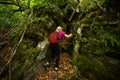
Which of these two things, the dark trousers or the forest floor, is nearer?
the forest floor

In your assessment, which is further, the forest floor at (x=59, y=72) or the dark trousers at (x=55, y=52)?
the dark trousers at (x=55, y=52)

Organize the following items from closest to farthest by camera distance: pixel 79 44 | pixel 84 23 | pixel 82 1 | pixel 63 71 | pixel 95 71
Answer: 1. pixel 95 71
2. pixel 63 71
3. pixel 79 44
4. pixel 84 23
5. pixel 82 1

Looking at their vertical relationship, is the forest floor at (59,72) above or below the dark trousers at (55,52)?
below

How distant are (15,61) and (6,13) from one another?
318 cm

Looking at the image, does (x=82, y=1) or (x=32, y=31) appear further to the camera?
(x=82, y=1)

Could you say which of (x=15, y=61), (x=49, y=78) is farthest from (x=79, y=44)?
(x=15, y=61)

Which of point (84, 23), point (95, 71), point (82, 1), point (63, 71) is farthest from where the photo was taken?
point (82, 1)

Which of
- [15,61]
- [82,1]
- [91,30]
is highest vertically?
[82,1]

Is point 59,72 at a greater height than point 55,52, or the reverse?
point 55,52

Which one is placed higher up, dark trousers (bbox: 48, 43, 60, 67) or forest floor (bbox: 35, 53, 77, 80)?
dark trousers (bbox: 48, 43, 60, 67)

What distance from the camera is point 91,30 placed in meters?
7.68

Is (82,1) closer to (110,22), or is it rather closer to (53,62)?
(110,22)

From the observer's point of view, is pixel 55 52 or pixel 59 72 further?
pixel 55 52

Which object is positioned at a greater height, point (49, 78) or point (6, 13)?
point (6, 13)
